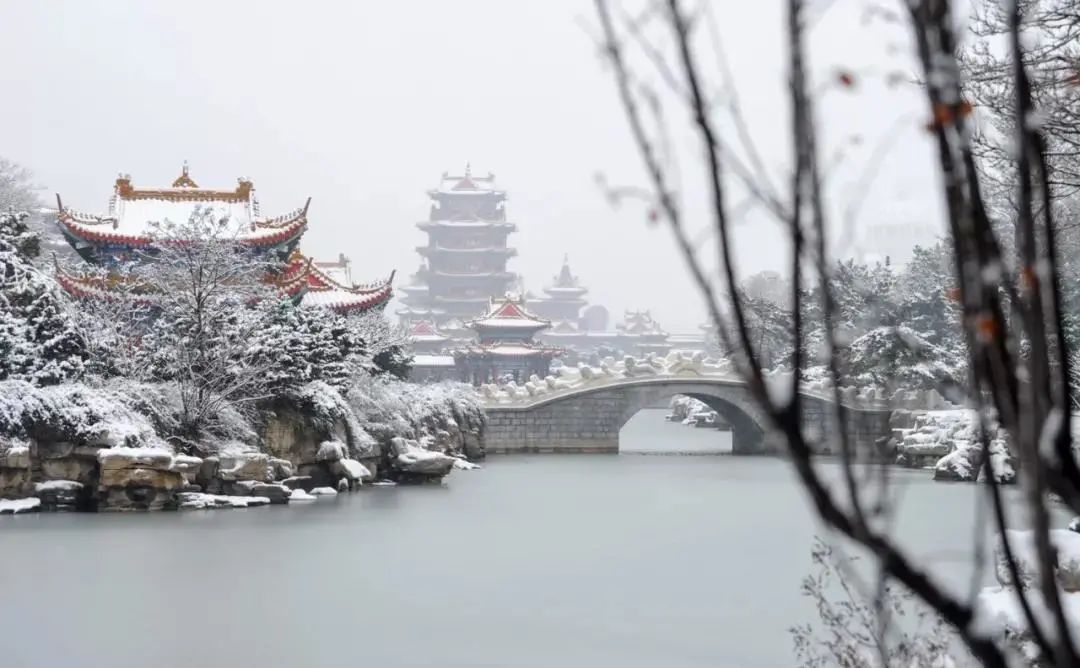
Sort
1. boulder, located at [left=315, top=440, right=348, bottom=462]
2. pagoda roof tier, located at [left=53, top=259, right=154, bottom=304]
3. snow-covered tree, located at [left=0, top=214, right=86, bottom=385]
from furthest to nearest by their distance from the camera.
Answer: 1. pagoda roof tier, located at [left=53, top=259, right=154, bottom=304]
2. boulder, located at [left=315, top=440, right=348, bottom=462]
3. snow-covered tree, located at [left=0, top=214, right=86, bottom=385]

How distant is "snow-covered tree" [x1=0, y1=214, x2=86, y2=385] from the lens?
1323 cm

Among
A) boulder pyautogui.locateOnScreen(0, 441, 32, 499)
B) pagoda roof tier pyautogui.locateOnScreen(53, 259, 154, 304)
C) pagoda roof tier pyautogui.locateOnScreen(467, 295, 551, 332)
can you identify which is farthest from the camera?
pagoda roof tier pyautogui.locateOnScreen(467, 295, 551, 332)

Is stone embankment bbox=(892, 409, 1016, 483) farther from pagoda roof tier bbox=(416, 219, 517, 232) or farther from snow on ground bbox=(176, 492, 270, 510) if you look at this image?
pagoda roof tier bbox=(416, 219, 517, 232)

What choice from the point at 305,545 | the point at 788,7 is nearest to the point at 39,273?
the point at 305,545

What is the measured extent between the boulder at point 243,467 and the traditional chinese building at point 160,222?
439 cm

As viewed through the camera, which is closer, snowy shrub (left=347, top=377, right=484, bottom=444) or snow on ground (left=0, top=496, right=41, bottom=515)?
snow on ground (left=0, top=496, right=41, bottom=515)

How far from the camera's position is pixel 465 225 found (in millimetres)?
48875

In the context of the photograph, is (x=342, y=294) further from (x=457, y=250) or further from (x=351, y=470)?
(x=457, y=250)

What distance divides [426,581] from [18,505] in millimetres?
4141

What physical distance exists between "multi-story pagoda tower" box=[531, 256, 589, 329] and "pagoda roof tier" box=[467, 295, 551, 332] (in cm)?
1874

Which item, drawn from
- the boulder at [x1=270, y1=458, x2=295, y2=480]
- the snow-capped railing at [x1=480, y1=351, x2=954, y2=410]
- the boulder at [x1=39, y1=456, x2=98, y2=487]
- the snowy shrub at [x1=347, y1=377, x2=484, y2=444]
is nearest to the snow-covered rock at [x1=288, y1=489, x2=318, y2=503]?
the boulder at [x1=270, y1=458, x2=295, y2=480]

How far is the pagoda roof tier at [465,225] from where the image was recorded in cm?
4884

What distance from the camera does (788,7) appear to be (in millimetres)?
1462

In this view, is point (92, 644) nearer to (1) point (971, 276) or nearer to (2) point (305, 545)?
(2) point (305, 545)
